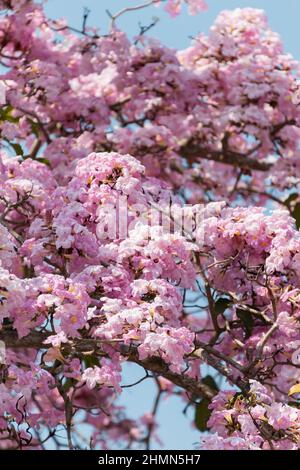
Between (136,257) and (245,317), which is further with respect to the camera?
(245,317)

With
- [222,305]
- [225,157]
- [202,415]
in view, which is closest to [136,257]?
[222,305]

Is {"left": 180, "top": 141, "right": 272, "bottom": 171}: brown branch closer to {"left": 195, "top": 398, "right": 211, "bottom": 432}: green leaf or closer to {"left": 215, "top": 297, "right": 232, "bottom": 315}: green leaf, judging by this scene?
{"left": 195, "top": 398, "right": 211, "bottom": 432}: green leaf

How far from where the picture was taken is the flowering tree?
3.80m

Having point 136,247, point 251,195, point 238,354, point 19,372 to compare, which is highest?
point 136,247

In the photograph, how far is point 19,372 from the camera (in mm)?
3893

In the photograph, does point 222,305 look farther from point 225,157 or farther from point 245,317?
point 225,157

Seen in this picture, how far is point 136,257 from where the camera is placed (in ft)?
13.6

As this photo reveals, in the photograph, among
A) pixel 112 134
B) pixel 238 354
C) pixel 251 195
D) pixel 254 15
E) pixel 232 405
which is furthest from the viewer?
pixel 251 195

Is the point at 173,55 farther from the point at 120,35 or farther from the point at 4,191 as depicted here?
the point at 4,191

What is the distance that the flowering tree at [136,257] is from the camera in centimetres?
380

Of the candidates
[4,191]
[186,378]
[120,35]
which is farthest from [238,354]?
[120,35]

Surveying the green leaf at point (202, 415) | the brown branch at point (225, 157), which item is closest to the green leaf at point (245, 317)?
the green leaf at point (202, 415)
